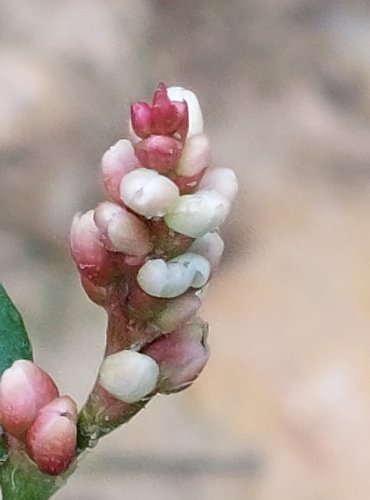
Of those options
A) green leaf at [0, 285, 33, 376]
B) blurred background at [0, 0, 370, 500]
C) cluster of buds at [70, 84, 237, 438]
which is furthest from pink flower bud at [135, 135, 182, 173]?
blurred background at [0, 0, 370, 500]

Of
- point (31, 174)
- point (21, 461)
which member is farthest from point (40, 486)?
point (31, 174)

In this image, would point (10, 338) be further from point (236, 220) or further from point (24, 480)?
point (236, 220)

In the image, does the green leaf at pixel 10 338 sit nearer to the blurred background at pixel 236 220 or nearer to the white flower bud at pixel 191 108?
the white flower bud at pixel 191 108

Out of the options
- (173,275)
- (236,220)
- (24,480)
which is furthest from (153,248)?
(236,220)

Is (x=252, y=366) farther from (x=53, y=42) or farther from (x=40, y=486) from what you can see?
(x=40, y=486)

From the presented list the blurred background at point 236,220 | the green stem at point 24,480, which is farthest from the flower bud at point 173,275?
the blurred background at point 236,220

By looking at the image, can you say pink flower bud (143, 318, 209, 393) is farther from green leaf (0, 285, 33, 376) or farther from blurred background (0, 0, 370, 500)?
blurred background (0, 0, 370, 500)
